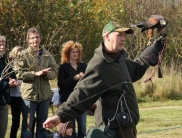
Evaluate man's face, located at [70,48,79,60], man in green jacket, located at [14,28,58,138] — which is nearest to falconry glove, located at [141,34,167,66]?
man in green jacket, located at [14,28,58,138]

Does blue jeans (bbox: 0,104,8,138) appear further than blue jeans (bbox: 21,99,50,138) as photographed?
No

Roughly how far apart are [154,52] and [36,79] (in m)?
2.85

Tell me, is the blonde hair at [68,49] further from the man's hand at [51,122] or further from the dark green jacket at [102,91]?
the man's hand at [51,122]

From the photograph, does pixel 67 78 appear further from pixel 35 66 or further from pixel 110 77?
pixel 110 77

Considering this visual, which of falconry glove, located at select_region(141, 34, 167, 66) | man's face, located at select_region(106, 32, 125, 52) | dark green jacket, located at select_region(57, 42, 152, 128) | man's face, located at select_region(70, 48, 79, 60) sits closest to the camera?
dark green jacket, located at select_region(57, 42, 152, 128)

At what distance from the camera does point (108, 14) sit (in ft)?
75.5

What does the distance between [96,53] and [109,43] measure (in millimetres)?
161

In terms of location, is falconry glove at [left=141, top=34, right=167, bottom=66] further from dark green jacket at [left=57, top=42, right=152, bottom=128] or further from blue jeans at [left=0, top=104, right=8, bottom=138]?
blue jeans at [left=0, top=104, right=8, bottom=138]

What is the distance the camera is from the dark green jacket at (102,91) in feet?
16.7

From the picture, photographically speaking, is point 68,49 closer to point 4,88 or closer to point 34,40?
point 34,40

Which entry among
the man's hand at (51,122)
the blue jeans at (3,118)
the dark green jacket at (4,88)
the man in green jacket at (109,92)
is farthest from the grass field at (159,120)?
the man's hand at (51,122)

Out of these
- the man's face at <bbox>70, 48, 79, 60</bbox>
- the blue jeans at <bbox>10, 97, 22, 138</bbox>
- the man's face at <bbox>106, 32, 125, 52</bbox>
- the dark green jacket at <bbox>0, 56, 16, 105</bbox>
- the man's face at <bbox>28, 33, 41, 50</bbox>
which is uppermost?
the man's face at <bbox>106, 32, 125, 52</bbox>

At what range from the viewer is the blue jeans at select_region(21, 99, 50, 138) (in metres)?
8.28

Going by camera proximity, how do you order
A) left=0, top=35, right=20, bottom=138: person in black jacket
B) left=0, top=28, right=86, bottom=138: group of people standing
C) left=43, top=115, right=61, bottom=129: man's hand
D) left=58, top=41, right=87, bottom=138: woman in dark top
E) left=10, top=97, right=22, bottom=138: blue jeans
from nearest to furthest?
1. left=43, top=115, right=61, bottom=129: man's hand
2. left=0, top=35, right=20, bottom=138: person in black jacket
3. left=0, top=28, right=86, bottom=138: group of people standing
4. left=58, top=41, right=87, bottom=138: woman in dark top
5. left=10, top=97, right=22, bottom=138: blue jeans
